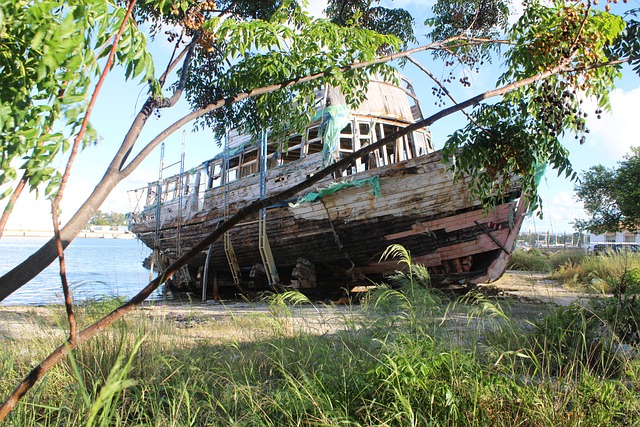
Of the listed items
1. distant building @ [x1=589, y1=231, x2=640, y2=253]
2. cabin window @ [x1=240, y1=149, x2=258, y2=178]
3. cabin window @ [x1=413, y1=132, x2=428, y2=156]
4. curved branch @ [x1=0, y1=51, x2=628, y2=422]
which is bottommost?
distant building @ [x1=589, y1=231, x2=640, y2=253]

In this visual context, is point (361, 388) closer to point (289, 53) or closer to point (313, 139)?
point (289, 53)

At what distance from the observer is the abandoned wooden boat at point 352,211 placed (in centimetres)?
995

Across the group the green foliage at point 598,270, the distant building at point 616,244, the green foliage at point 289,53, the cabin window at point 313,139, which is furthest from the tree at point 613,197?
the green foliage at point 289,53

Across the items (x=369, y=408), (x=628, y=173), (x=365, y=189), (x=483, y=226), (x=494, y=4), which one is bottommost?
(x=369, y=408)

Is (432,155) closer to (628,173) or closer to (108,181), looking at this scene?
(108,181)

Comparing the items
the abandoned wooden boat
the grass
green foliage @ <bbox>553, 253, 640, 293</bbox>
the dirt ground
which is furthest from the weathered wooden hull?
the grass

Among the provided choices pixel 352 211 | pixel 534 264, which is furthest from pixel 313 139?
pixel 534 264

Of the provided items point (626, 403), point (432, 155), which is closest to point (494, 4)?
point (432, 155)

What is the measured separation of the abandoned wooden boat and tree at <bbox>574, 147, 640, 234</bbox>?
1577cm

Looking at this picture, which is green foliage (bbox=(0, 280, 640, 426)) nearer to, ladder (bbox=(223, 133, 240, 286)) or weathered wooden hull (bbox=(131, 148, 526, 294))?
weathered wooden hull (bbox=(131, 148, 526, 294))

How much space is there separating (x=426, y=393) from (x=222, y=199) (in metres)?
→ 11.9

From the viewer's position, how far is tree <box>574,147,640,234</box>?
23859mm

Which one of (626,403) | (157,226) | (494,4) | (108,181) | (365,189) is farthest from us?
(157,226)

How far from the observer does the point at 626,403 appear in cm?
250
